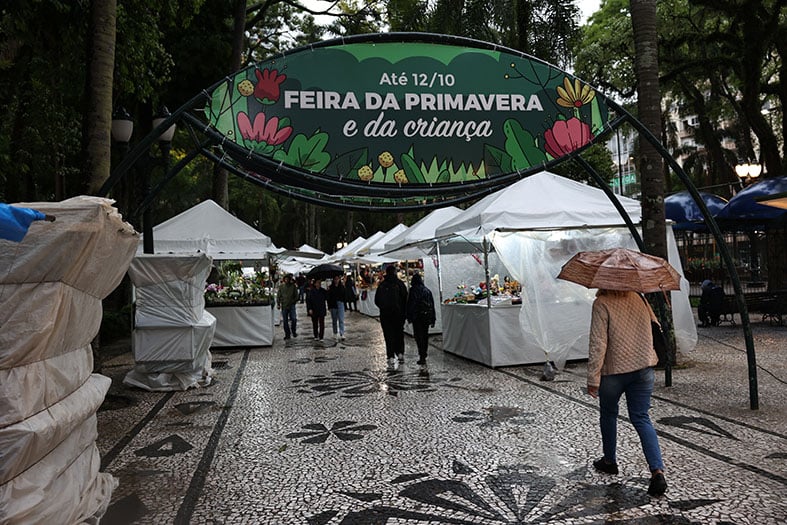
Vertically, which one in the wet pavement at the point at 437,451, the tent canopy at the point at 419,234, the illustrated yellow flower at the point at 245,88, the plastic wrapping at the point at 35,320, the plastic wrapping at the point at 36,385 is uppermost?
the illustrated yellow flower at the point at 245,88

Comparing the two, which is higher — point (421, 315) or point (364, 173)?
point (364, 173)

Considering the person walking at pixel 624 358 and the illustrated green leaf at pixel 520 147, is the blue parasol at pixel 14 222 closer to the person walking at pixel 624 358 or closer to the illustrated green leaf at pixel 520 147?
the person walking at pixel 624 358

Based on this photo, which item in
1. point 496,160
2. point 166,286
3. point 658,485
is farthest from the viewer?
point 166,286

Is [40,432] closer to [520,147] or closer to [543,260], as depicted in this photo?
[520,147]

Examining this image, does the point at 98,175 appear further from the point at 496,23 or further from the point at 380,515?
the point at 496,23

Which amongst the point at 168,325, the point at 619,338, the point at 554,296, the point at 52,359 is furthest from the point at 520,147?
the point at 168,325

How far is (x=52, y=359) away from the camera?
3.11 metres

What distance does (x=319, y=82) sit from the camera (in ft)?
18.9

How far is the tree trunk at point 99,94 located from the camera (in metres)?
7.59

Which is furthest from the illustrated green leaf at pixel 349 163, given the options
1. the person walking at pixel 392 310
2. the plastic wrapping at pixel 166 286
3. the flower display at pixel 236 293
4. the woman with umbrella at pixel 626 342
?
the flower display at pixel 236 293

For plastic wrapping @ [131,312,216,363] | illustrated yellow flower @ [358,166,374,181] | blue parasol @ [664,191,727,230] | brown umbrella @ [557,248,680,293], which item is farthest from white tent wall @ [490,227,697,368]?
blue parasol @ [664,191,727,230]

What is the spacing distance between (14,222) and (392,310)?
828 cm

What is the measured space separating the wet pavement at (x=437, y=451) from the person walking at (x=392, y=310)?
1.08m

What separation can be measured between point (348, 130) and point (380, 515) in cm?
350
